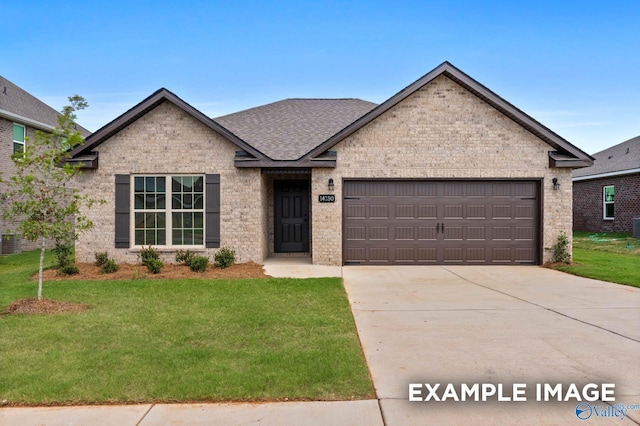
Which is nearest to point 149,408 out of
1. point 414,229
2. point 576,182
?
point 414,229

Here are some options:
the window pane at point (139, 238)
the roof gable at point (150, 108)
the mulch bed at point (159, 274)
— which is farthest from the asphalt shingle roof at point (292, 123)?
the window pane at point (139, 238)

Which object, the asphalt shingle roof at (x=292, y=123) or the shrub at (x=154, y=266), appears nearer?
the shrub at (x=154, y=266)

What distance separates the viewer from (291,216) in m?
14.6

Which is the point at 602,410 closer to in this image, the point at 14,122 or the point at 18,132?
the point at 14,122

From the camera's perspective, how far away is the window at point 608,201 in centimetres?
2319

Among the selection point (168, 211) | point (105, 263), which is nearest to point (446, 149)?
point (168, 211)

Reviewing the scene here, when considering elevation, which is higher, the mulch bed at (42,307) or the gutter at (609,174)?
the gutter at (609,174)

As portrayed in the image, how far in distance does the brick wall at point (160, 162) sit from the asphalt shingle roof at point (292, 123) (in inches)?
58.1

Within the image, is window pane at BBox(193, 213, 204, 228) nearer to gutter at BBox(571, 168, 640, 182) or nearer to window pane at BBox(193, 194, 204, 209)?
window pane at BBox(193, 194, 204, 209)

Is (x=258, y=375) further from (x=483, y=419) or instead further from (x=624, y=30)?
(x=624, y=30)

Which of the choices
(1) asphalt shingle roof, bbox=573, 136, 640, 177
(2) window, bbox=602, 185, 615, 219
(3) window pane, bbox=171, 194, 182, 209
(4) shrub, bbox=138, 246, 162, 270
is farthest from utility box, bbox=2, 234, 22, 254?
(2) window, bbox=602, 185, 615, 219

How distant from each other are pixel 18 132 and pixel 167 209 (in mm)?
11146

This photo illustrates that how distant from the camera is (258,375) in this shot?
4199 mm

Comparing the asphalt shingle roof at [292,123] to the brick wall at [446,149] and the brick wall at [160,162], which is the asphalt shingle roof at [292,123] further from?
the brick wall at [446,149]
